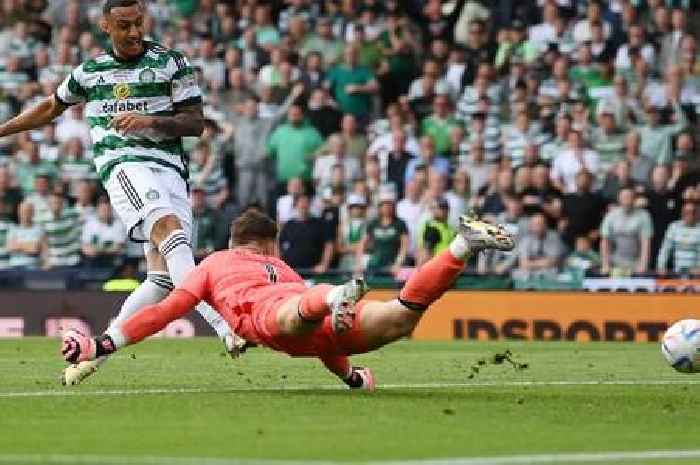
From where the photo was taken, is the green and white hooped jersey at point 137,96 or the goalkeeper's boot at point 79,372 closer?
the goalkeeper's boot at point 79,372

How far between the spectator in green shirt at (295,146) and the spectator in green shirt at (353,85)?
88cm

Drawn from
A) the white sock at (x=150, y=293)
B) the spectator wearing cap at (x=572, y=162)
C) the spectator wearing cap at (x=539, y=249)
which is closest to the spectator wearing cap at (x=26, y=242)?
the spectator wearing cap at (x=539, y=249)

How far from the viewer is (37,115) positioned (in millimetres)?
14562

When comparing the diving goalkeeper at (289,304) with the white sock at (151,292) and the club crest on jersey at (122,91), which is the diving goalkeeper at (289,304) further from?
the club crest on jersey at (122,91)

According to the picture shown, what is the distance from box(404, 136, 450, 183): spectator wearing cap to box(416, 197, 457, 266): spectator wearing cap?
109 cm

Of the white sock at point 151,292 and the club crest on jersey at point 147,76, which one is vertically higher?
the club crest on jersey at point 147,76

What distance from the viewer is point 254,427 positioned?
10.3 meters

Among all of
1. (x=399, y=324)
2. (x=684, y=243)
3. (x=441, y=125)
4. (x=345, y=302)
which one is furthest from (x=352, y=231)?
(x=345, y=302)

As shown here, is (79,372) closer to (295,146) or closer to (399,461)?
(399,461)

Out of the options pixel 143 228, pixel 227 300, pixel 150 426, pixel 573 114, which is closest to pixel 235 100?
pixel 573 114

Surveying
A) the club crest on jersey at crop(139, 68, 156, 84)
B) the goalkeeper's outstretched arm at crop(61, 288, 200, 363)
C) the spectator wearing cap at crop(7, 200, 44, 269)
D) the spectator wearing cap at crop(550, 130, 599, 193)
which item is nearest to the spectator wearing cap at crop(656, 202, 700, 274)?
the spectator wearing cap at crop(550, 130, 599, 193)

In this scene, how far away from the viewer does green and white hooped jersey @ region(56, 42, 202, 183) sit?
14172 millimetres

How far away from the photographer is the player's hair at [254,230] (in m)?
12.7

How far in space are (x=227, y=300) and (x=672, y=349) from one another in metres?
3.03
